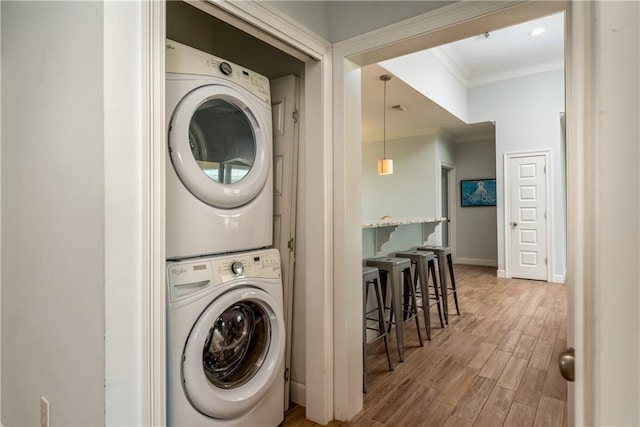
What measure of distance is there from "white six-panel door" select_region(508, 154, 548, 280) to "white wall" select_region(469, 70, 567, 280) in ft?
0.42

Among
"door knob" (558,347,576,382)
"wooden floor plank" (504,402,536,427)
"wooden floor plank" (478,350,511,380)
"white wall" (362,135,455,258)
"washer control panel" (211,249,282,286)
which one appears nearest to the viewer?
"door knob" (558,347,576,382)

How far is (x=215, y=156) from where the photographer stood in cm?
160

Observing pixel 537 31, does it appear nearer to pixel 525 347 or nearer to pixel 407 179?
pixel 407 179

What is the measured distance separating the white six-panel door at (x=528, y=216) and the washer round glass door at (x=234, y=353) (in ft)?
16.3

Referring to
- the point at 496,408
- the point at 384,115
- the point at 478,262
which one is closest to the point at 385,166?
the point at 384,115

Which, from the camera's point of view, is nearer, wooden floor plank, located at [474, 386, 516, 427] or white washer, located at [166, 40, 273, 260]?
white washer, located at [166, 40, 273, 260]

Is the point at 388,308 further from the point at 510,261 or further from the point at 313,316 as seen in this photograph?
the point at 510,261

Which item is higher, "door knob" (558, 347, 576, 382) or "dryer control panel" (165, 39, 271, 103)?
"dryer control panel" (165, 39, 271, 103)

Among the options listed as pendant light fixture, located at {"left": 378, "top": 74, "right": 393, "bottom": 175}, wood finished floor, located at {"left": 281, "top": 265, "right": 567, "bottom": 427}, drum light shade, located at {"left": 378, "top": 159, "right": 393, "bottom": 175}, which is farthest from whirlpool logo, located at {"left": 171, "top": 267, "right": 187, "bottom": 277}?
drum light shade, located at {"left": 378, "top": 159, "right": 393, "bottom": 175}

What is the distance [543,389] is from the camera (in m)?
2.13

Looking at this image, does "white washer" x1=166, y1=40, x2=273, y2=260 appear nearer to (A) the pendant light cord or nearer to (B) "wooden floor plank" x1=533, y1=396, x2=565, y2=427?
(B) "wooden floor plank" x1=533, y1=396, x2=565, y2=427

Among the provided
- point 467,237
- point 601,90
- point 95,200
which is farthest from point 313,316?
point 467,237

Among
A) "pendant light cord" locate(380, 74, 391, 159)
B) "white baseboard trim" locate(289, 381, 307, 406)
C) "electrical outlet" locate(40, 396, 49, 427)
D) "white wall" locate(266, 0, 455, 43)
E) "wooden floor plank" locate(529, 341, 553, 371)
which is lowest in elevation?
"wooden floor plank" locate(529, 341, 553, 371)

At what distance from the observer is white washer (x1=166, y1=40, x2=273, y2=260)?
130 centimetres
